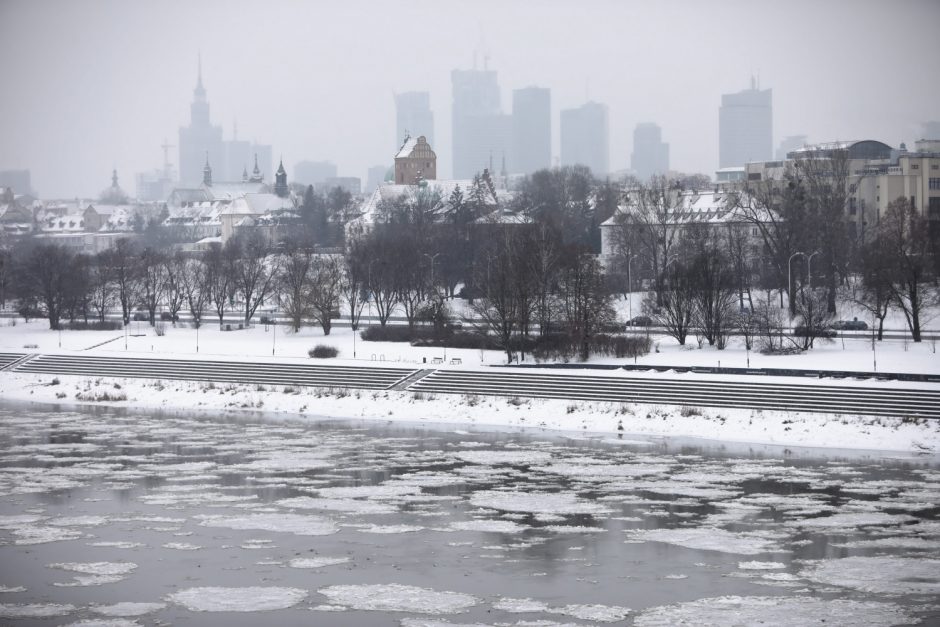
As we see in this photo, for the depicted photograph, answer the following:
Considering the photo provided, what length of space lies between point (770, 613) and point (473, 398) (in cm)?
2759

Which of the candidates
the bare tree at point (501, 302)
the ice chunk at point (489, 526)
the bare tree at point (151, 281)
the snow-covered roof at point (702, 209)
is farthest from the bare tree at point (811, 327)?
the bare tree at point (151, 281)

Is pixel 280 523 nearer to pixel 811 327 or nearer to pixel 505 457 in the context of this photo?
pixel 505 457

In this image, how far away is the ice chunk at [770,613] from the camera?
19125mm

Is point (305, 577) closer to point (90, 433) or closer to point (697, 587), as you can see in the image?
point (697, 587)

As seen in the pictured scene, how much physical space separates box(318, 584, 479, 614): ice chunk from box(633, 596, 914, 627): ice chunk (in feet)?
10.0

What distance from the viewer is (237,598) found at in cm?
2073

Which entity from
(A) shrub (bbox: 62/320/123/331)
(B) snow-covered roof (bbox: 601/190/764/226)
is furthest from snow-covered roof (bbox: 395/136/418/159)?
(A) shrub (bbox: 62/320/123/331)

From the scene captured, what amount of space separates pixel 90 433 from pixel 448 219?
184 ft

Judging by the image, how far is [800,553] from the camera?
23719 mm

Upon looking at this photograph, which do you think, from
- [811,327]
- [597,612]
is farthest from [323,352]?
[597,612]

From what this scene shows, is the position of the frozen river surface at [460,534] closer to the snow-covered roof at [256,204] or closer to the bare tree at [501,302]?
the bare tree at [501,302]

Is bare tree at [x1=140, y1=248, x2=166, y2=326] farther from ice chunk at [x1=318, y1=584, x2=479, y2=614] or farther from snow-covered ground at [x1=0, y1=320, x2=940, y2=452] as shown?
ice chunk at [x1=318, y1=584, x2=479, y2=614]

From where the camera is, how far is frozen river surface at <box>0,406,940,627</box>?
20.2 m

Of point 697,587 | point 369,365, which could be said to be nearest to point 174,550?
point 697,587
